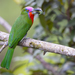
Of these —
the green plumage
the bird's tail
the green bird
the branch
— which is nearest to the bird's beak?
A: the green bird

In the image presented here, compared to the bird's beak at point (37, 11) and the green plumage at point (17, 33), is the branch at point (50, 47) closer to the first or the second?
the green plumage at point (17, 33)

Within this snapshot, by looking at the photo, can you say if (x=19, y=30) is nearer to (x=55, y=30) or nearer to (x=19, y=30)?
(x=19, y=30)

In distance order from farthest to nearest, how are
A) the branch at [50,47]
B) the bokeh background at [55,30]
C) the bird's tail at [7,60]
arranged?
the bokeh background at [55,30] < the bird's tail at [7,60] < the branch at [50,47]

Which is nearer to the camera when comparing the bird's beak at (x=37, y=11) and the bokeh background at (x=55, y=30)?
the bird's beak at (x=37, y=11)

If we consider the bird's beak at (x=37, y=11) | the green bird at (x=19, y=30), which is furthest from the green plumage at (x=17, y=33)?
the bird's beak at (x=37, y=11)

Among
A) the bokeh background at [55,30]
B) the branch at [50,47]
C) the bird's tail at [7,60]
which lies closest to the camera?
the branch at [50,47]

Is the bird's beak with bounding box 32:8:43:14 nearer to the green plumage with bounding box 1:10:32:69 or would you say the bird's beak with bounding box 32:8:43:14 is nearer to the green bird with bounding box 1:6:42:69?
the green bird with bounding box 1:6:42:69

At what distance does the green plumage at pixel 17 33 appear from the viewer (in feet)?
4.67

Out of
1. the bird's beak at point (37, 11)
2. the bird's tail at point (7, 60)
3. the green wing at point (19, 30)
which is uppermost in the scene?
the bird's beak at point (37, 11)

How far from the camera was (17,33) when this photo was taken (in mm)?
1495

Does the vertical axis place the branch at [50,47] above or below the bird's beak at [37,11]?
below

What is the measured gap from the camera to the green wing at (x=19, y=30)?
4.71 feet

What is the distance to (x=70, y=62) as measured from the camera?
1710 mm

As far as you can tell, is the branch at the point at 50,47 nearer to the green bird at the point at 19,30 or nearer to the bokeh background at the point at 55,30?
the green bird at the point at 19,30
